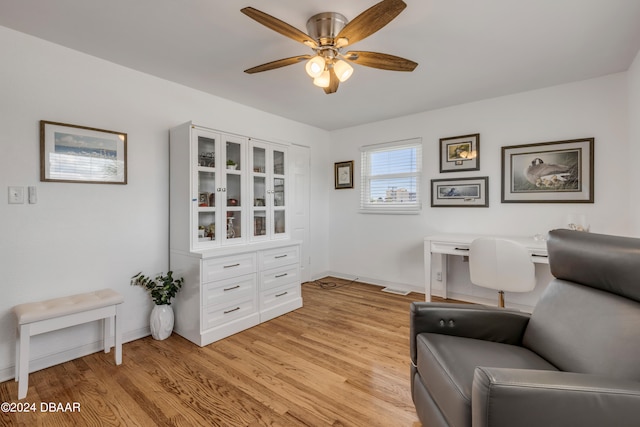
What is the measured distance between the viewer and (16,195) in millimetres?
1987

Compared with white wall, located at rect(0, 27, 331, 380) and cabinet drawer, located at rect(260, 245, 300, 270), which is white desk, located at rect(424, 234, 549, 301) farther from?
white wall, located at rect(0, 27, 331, 380)

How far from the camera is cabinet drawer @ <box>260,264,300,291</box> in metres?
2.95

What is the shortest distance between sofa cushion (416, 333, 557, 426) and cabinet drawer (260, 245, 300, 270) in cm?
179

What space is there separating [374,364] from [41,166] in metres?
2.77

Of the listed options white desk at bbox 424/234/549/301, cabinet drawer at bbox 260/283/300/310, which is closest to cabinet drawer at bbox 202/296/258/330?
cabinet drawer at bbox 260/283/300/310

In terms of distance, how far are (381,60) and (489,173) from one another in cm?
212

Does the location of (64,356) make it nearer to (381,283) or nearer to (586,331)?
(586,331)

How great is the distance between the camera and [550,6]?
5.70ft

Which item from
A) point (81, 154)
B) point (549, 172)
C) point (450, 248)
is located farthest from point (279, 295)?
point (549, 172)

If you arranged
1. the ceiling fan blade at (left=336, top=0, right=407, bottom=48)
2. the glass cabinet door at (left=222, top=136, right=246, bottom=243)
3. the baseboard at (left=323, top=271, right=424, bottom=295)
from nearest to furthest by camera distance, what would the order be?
1. the ceiling fan blade at (left=336, top=0, right=407, bottom=48)
2. the glass cabinet door at (left=222, top=136, right=246, bottom=243)
3. the baseboard at (left=323, top=271, right=424, bottom=295)

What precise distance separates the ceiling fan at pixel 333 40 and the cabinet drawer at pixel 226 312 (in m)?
1.94

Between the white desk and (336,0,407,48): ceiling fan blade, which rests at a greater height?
(336,0,407,48): ceiling fan blade

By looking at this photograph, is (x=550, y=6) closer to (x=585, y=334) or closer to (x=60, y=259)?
(x=585, y=334)

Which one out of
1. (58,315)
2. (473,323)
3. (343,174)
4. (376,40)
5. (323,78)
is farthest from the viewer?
(343,174)
